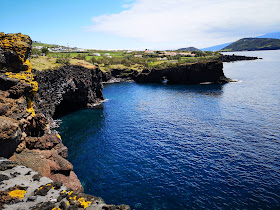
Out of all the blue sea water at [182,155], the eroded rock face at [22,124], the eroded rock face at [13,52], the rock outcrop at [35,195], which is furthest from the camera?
the eroded rock face at [13,52]

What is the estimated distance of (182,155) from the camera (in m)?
44.6

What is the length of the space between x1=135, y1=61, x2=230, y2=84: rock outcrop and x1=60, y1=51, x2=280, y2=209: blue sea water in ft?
247

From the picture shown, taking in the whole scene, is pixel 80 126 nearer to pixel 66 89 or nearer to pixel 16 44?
pixel 66 89

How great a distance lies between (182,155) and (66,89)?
59.2m

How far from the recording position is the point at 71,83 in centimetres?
8319

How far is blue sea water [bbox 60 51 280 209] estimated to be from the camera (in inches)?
1249

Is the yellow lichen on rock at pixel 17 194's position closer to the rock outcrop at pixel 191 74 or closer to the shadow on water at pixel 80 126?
the shadow on water at pixel 80 126

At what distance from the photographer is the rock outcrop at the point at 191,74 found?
151 metres

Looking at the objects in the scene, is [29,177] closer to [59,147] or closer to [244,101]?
[59,147]

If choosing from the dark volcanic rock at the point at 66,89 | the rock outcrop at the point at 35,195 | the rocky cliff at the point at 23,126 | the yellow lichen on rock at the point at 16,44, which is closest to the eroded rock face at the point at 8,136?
the rocky cliff at the point at 23,126

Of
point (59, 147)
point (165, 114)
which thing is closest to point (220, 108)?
point (165, 114)

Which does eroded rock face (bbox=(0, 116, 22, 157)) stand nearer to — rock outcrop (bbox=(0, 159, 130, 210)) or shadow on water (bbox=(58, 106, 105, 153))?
rock outcrop (bbox=(0, 159, 130, 210))

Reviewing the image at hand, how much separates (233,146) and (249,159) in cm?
604

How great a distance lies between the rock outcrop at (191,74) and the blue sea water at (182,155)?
247 ft
